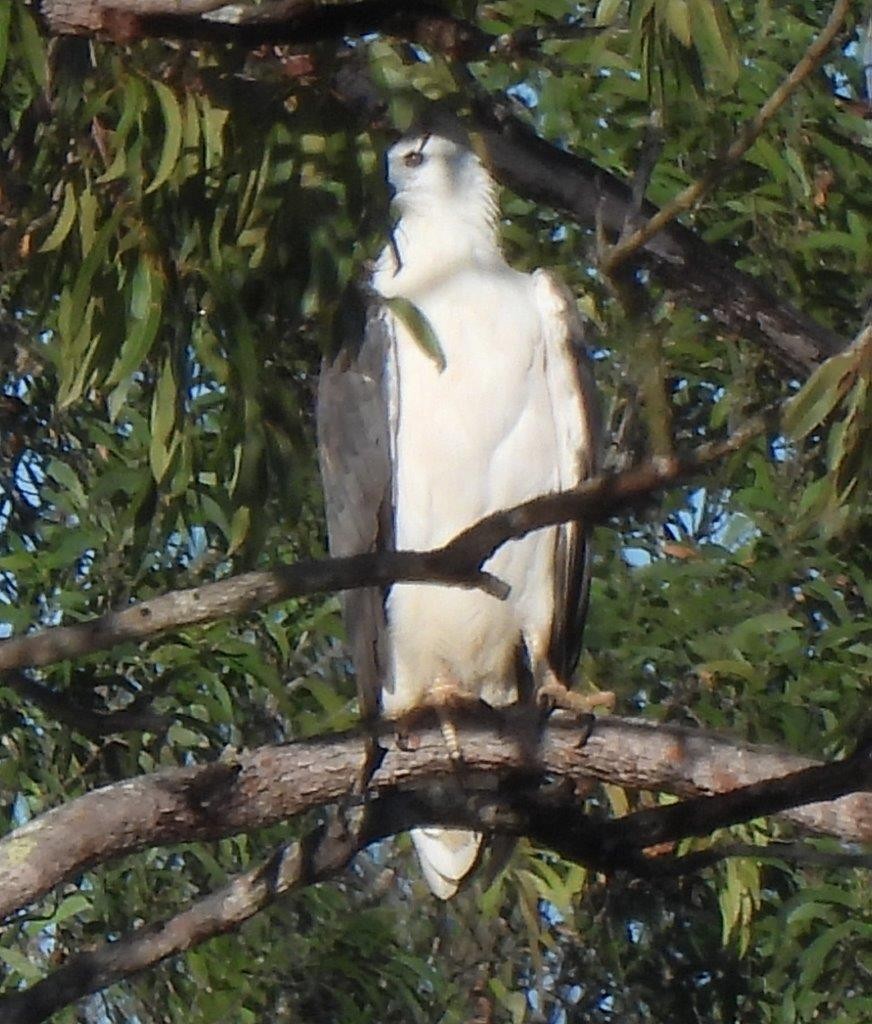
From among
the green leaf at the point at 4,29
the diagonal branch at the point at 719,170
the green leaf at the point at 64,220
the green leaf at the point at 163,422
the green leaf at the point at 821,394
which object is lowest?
the green leaf at the point at 821,394

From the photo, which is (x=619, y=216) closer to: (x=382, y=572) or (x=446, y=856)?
(x=446, y=856)

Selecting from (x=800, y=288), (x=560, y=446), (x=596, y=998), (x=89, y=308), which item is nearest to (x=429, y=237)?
(x=560, y=446)

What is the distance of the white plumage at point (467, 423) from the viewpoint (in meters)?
2.64

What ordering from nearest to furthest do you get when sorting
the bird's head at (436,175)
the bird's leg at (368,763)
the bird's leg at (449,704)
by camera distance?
the bird's leg at (368,763) < the bird's leg at (449,704) < the bird's head at (436,175)

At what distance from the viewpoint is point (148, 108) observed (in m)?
1.95

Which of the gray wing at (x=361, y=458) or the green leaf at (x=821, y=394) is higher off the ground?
the gray wing at (x=361, y=458)

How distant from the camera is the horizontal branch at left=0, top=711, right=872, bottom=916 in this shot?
75.1 inches

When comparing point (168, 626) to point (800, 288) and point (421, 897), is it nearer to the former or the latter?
point (800, 288)

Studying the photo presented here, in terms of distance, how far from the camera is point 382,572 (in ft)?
4.94

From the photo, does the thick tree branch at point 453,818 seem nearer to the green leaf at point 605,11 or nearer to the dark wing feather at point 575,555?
the dark wing feather at point 575,555

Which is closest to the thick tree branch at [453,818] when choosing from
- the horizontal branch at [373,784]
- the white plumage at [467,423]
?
the horizontal branch at [373,784]

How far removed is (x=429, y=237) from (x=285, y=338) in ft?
0.93

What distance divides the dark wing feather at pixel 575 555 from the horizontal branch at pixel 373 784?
17.3 inches

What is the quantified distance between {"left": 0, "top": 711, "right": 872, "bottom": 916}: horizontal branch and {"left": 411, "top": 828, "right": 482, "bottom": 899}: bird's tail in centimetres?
51
